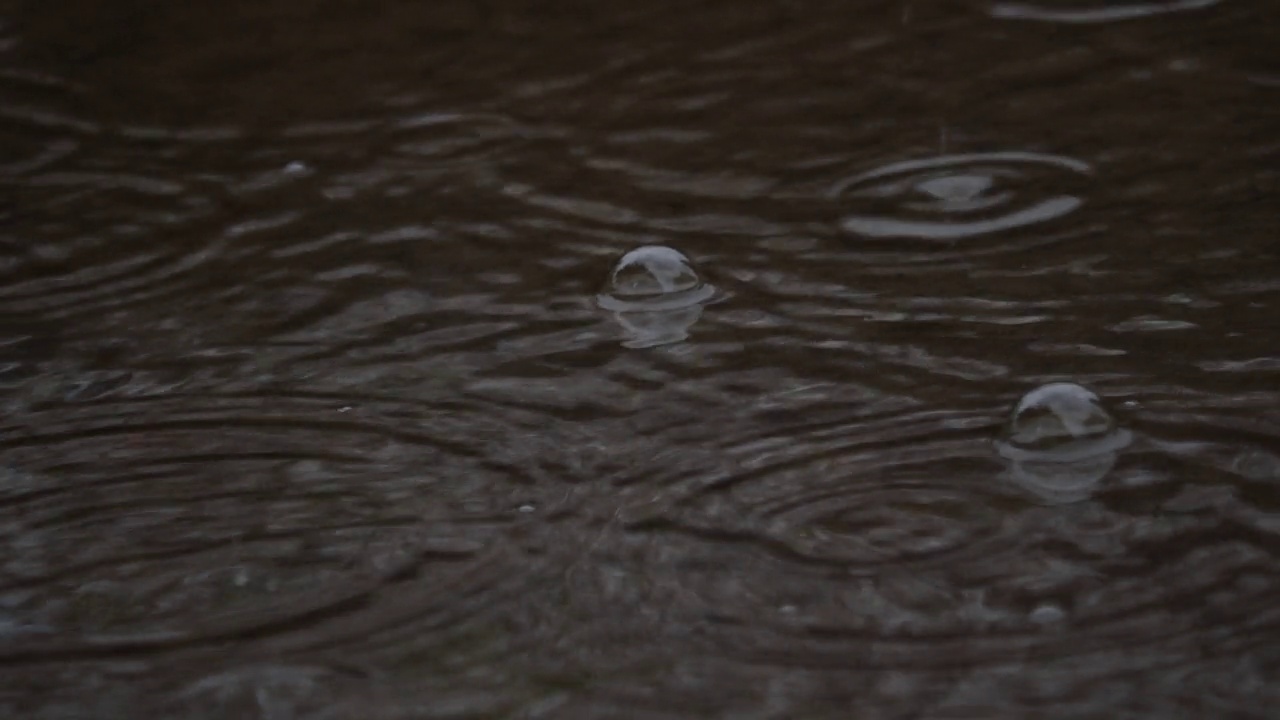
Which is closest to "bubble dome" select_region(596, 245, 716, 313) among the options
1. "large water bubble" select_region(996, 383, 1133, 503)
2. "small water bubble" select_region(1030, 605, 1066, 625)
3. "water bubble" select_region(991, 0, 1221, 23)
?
"large water bubble" select_region(996, 383, 1133, 503)

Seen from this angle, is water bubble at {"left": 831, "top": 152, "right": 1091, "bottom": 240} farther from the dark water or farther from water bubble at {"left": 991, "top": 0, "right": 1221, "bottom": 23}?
water bubble at {"left": 991, "top": 0, "right": 1221, "bottom": 23}

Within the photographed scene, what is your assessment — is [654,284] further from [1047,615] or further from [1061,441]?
[1047,615]

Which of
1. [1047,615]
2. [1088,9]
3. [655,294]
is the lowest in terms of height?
[1047,615]

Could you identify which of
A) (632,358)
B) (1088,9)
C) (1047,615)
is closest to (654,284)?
(632,358)

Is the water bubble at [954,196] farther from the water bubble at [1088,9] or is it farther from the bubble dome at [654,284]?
the water bubble at [1088,9]

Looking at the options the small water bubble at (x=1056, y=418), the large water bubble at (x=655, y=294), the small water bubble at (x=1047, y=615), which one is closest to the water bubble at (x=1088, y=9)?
the large water bubble at (x=655, y=294)
